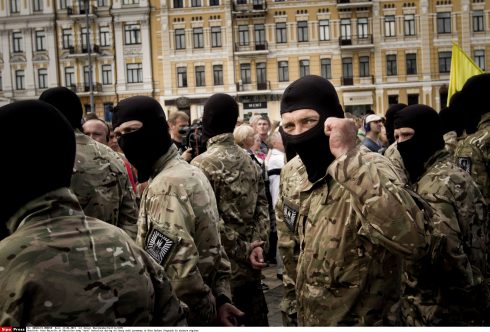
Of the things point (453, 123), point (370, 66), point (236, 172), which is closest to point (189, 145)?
point (236, 172)

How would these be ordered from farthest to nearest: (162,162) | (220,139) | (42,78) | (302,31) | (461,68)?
(42,78), (302,31), (461,68), (220,139), (162,162)

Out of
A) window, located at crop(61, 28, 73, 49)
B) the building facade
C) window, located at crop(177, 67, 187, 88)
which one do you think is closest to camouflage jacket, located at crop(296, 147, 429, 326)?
the building facade

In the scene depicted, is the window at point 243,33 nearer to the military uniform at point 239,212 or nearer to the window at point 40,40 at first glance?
the window at point 40,40

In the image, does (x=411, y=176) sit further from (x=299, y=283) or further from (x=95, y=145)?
(x=95, y=145)

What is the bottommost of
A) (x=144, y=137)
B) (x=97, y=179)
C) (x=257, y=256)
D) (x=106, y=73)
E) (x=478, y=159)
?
(x=257, y=256)

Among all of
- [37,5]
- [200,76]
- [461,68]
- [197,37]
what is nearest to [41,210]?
[461,68]

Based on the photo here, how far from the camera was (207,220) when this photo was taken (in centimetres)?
300

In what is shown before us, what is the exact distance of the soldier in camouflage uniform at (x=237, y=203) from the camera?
14.6 ft

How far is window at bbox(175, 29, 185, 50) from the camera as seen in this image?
3928 cm

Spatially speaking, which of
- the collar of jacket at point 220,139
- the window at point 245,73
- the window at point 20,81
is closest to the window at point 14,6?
the window at point 20,81

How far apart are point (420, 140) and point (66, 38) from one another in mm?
40654

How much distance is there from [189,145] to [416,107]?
3.52 metres

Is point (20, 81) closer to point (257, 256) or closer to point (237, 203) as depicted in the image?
point (237, 203)

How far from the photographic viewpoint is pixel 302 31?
38.8 metres
